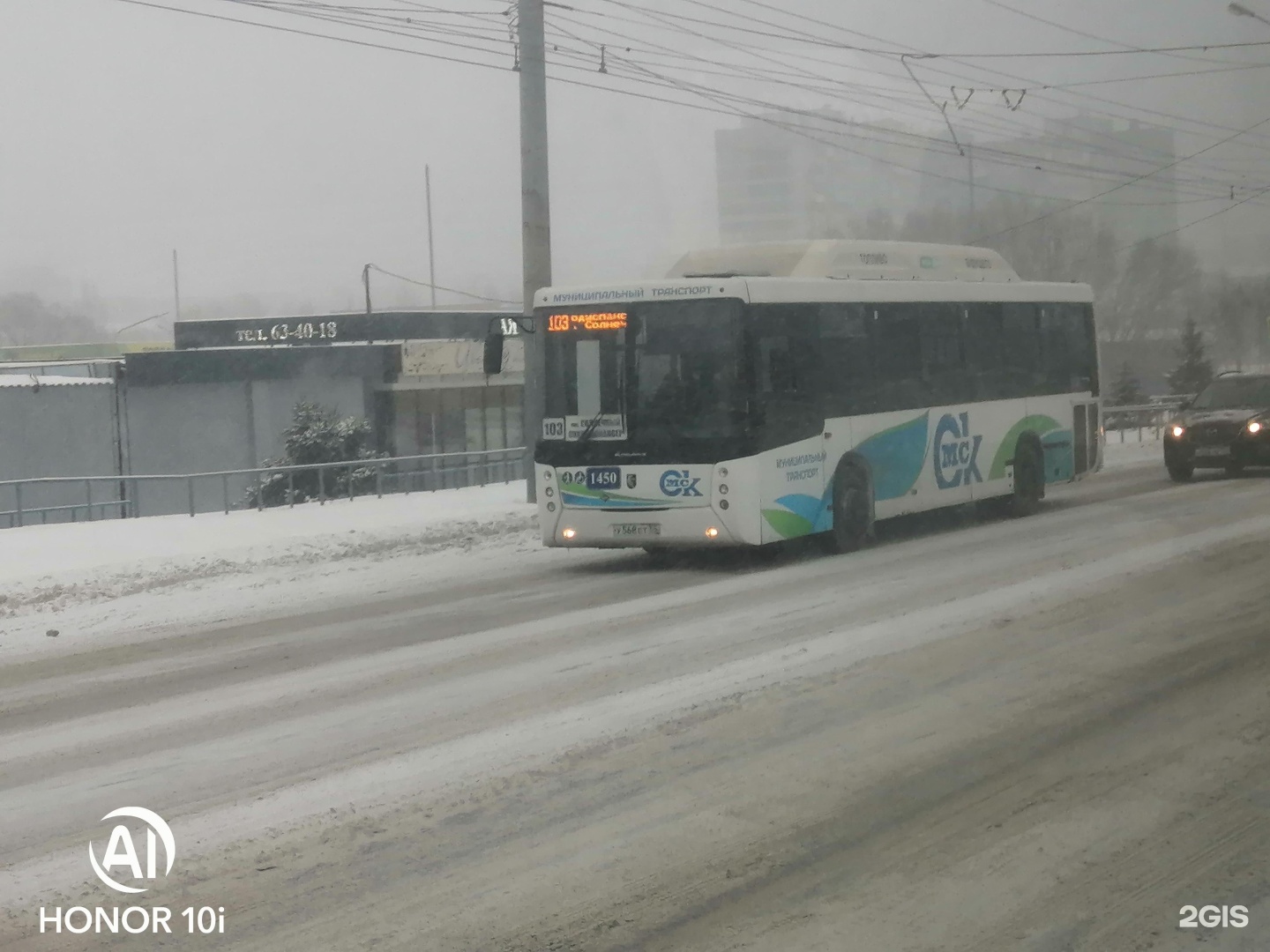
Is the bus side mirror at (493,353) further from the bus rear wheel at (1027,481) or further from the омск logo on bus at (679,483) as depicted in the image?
the bus rear wheel at (1027,481)

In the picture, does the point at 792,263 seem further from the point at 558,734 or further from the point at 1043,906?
the point at 1043,906

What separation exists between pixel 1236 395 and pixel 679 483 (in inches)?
547

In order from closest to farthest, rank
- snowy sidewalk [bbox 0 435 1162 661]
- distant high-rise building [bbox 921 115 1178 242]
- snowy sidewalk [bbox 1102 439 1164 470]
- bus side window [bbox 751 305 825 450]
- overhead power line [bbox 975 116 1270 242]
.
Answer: snowy sidewalk [bbox 0 435 1162 661]
bus side window [bbox 751 305 825 450]
snowy sidewalk [bbox 1102 439 1164 470]
distant high-rise building [bbox 921 115 1178 242]
overhead power line [bbox 975 116 1270 242]

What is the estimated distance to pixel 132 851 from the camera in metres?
5.96

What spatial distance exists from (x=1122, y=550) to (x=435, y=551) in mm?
7885

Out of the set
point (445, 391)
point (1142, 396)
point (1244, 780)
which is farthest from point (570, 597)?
point (1142, 396)

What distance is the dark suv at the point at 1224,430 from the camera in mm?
23875

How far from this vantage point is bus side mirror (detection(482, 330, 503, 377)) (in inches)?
603

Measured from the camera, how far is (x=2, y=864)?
19.1ft

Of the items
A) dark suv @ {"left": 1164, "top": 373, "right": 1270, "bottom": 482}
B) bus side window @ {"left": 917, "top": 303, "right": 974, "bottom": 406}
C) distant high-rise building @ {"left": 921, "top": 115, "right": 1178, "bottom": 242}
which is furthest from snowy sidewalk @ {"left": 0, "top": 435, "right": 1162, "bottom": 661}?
distant high-rise building @ {"left": 921, "top": 115, "right": 1178, "bottom": 242}

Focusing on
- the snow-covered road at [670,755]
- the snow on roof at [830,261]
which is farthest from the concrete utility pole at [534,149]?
the snow-covered road at [670,755]

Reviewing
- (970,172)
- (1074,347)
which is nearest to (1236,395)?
(1074,347)

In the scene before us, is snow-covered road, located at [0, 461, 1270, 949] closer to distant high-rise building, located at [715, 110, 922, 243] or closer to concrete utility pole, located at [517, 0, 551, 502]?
concrete utility pole, located at [517, 0, 551, 502]

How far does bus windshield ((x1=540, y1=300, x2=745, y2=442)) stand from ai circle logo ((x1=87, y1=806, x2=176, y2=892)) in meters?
9.00
